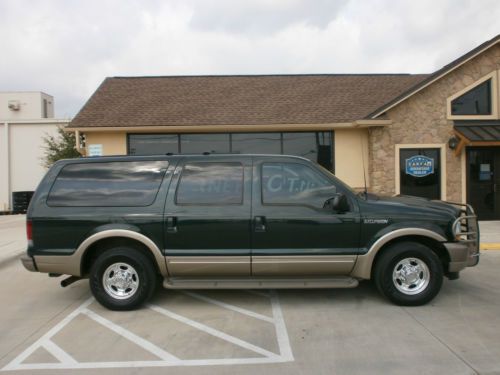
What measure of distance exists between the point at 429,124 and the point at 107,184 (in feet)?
32.0

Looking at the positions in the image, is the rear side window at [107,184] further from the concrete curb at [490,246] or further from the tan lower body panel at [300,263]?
the concrete curb at [490,246]

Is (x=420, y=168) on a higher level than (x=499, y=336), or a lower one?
higher

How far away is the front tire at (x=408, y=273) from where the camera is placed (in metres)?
4.96

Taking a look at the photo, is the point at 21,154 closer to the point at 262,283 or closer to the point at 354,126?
the point at 354,126

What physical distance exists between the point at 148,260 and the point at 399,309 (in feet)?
10.2

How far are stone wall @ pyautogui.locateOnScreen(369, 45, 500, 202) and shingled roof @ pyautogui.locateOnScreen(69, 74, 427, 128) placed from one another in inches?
50.4

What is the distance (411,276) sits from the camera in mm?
5039

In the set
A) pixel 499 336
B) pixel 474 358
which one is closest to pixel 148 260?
pixel 474 358

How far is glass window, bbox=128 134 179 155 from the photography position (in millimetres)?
12875

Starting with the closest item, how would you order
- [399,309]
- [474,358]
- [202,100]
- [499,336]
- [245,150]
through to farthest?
[474,358] < [499,336] < [399,309] < [245,150] < [202,100]

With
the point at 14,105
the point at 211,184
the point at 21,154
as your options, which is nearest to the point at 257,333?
the point at 211,184

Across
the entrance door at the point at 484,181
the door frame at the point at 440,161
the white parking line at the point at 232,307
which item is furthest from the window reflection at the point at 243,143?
the white parking line at the point at 232,307

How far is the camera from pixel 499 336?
410cm

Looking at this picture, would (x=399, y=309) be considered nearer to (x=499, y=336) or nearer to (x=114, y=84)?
(x=499, y=336)
